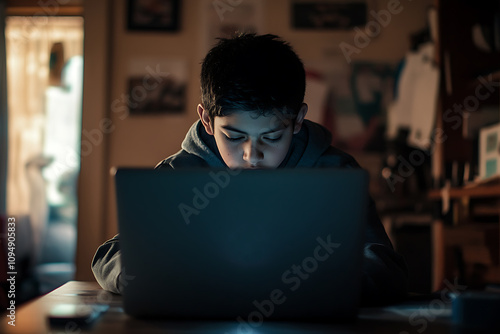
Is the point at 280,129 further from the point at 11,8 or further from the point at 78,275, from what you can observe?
the point at 11,8

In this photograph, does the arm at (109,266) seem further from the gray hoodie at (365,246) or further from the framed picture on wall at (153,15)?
the framed picture on wall at (153,15)

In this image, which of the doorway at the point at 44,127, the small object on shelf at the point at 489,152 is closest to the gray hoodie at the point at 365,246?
the small object on shelf at the point at 489,152

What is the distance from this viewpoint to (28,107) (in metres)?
3.61

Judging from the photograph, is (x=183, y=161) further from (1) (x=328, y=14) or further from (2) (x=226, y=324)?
(1) (x=328, y=14)

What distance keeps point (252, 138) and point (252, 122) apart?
0.03 metres

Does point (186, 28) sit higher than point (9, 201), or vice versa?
point (186, 28)

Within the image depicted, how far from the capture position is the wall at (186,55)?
2873 mm

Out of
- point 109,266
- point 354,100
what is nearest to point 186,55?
point 354,100

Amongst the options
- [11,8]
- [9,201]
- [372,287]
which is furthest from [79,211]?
[372,287]

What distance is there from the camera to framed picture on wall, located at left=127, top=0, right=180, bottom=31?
2.90 metres

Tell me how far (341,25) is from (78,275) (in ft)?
6.55

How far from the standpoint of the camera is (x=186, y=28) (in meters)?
2.91

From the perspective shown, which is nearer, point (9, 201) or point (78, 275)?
point (78, 275)

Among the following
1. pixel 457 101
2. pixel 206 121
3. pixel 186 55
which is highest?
pixel 186 55
